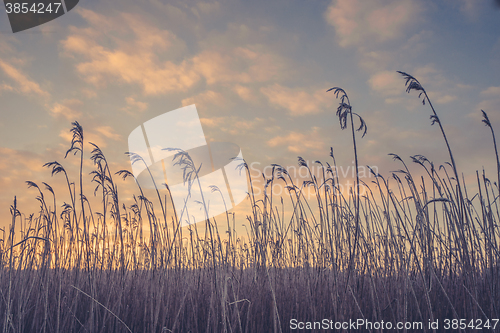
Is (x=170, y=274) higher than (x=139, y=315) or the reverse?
higher

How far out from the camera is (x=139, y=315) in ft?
11.5

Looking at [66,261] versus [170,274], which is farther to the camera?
[66,261]

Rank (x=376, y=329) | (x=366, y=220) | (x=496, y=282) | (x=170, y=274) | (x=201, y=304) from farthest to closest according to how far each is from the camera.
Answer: (x=366, y=220), (x=201, y=304), (x=170, y=274), (x=496, y=282), (x=376, y=329)

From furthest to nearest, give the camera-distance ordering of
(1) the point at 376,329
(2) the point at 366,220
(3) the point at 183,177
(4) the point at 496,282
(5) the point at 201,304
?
(2) the point at 366,220, (5) the point at 201,304, (3) the point at 183,177, (4) the point at 496,282, (1) the point at 376,329

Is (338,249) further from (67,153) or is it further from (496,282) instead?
(67,153)

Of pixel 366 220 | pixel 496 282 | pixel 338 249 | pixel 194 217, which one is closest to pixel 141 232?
pixel 194 217

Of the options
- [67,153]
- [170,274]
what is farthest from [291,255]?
[67,153]

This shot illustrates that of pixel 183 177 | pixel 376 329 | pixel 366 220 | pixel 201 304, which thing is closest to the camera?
pixel 376 329

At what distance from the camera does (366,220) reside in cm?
405

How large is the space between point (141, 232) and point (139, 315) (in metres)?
1.35

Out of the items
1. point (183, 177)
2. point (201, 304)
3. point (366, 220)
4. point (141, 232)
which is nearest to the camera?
point (183, 177)

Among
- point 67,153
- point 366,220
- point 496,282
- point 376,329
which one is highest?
point 67,153

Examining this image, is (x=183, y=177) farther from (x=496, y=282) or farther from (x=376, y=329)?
(x=496, y=282)

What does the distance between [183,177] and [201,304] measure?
177 cm
